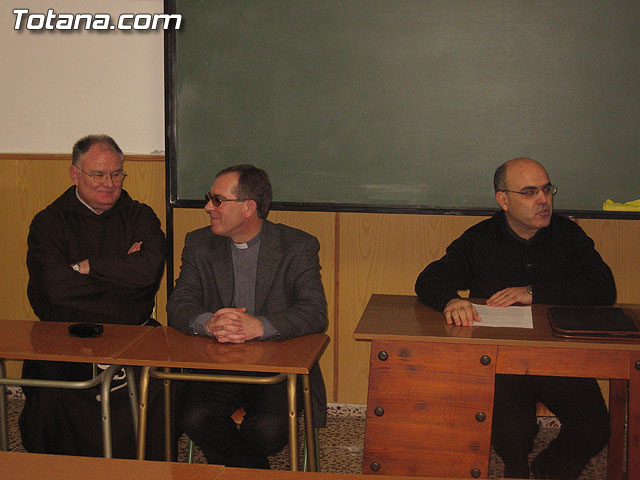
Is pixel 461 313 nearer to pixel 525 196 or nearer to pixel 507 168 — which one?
pixel 525 196

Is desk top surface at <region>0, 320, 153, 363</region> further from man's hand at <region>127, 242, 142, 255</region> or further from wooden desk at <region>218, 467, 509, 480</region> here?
wooden desk at <region>218, 467, 509, 480</region>

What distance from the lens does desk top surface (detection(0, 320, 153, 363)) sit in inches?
97.5

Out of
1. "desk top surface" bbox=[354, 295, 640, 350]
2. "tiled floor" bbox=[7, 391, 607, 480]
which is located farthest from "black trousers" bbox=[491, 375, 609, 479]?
"tiled floor" bbox=[7, 391, 607, 480]

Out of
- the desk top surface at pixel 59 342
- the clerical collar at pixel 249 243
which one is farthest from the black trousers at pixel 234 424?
the clerical collar at pixel 249 243

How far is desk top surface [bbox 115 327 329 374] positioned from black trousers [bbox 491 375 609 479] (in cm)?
76

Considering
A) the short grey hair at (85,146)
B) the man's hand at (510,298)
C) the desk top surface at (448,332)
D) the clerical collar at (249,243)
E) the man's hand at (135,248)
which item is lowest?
the desk top surface at (448,332)

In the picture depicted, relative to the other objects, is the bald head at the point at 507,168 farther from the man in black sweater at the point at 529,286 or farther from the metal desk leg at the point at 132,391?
the metal desk leg at the point at 132,391

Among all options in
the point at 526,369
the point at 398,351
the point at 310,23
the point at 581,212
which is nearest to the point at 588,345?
the point at 526,369

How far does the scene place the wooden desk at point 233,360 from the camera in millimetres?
2377

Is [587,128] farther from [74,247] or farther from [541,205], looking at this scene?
[74,247]

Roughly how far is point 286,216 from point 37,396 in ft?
4.94

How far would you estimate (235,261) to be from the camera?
307 cm

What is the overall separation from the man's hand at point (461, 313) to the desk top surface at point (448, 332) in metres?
0.03

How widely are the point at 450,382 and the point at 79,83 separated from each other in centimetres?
262
